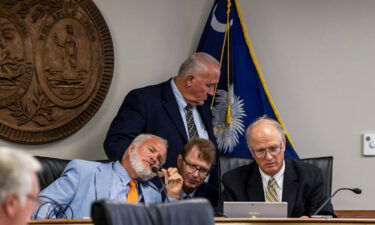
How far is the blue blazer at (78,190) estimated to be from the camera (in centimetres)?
433

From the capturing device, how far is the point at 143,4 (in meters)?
5.57

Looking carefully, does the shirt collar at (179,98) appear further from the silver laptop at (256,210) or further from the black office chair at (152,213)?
the black office chair at (152,213)

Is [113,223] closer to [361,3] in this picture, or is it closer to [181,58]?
[181,58]

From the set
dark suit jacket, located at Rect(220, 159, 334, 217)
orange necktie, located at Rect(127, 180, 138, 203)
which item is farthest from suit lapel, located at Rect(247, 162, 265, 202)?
orange necktie, located at Rect(127, 180, 138, 203)

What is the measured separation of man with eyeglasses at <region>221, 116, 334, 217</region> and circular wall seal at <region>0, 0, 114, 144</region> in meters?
1.28

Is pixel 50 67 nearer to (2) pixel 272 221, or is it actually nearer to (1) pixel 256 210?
(1) pixel 256 210

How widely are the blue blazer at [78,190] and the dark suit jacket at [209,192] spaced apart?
0.49 m

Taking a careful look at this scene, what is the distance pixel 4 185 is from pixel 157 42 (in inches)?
138

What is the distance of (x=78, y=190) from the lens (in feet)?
14.5

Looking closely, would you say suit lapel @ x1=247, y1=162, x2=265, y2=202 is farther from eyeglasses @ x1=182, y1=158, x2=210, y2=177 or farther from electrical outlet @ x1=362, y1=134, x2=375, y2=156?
electrical outlet @ x1=362, y1=134, x2=375, y2=156

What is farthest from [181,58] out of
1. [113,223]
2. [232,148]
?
[113,223]

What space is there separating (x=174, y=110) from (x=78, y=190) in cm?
103

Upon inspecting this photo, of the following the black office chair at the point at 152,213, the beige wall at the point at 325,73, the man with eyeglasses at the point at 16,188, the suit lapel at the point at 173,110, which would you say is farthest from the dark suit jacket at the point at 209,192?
the man with eyeglasses at the point at 16,188

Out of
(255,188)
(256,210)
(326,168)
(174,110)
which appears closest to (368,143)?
(326,168)
